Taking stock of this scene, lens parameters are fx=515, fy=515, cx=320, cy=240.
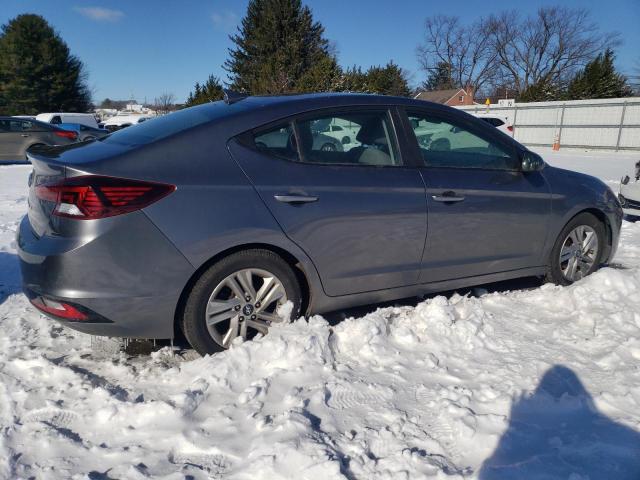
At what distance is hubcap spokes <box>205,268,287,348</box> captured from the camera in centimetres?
300

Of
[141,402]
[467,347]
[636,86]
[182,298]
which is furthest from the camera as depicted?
[636,86]

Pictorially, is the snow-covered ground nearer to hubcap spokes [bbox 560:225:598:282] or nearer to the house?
hubcap spokes [bbox 560:225:598:282]

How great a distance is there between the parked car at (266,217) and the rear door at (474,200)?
11 mm

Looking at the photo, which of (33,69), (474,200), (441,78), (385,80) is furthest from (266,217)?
(441,78)

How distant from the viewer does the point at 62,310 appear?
2.77 metres

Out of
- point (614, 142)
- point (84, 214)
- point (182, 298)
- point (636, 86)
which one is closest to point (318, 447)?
point (182, 298)

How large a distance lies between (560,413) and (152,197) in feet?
7.84

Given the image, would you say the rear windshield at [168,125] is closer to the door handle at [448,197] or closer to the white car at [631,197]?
the door handle at [448,197]

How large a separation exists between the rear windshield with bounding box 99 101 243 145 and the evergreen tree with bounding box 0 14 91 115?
150 ft

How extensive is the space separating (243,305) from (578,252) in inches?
119

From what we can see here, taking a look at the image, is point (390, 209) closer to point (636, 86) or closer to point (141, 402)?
point (141, 402)

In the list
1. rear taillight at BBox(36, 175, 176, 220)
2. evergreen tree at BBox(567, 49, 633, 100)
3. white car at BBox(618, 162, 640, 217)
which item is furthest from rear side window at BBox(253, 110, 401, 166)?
evergreen tree at BBox(567, 49, 633, 100)

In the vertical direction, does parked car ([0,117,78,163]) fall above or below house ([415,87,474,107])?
below

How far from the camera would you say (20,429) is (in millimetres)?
2457
